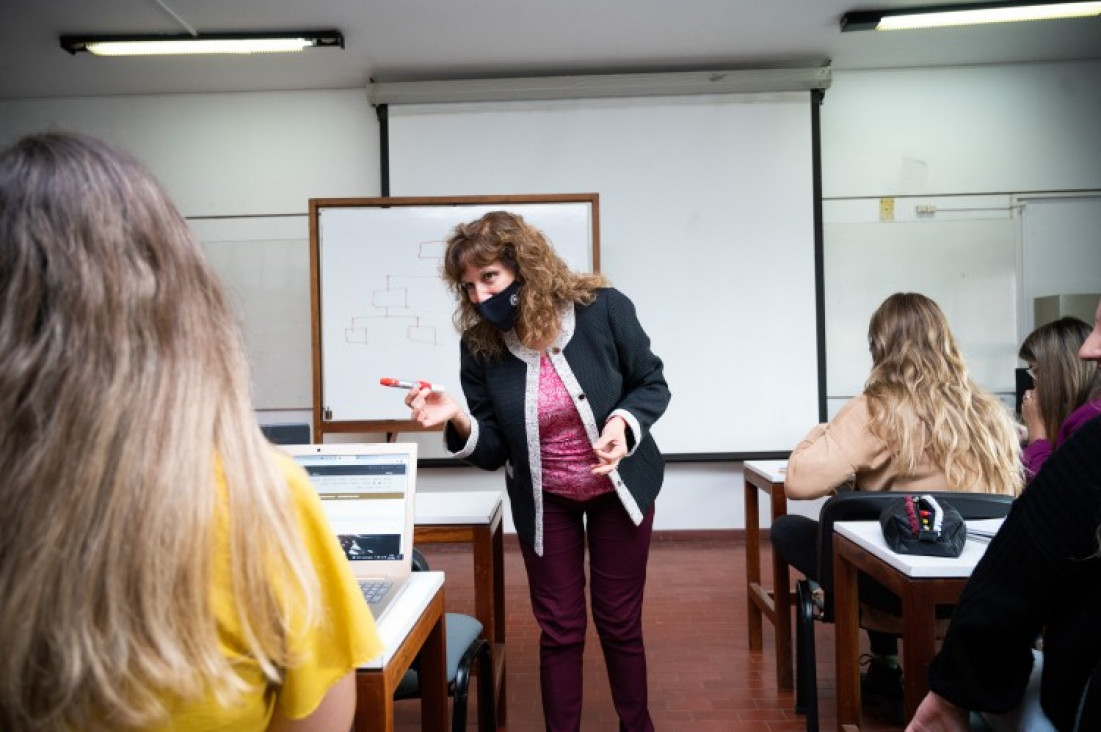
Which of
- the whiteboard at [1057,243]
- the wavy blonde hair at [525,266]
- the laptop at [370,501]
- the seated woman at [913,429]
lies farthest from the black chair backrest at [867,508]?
the whiteboard at [1057,243]

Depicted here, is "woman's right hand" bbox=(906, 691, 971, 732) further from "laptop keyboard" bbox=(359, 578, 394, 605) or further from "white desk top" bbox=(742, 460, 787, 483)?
"white desk top" bbox=(742, 460, 787, 483)

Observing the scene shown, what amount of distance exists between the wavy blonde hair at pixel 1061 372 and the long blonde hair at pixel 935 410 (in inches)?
11.7

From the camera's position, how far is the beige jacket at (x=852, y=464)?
6.21ft

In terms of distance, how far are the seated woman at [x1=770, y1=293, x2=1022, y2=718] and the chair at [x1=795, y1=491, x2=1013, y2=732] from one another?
134 mm

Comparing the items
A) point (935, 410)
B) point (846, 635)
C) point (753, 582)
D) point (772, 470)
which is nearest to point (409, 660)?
point (846, 635)

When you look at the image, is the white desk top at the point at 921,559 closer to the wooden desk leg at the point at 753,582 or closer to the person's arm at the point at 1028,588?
the person's arm at the point at 1028,588

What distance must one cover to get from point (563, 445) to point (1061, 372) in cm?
145

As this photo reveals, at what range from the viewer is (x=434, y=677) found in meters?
1.32

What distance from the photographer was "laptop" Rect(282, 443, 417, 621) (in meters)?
1.32

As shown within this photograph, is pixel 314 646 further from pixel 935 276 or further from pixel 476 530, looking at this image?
pixel 935 276

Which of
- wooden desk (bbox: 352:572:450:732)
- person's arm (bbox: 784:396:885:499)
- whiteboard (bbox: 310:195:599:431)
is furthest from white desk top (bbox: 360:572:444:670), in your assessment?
whiteboard (bbox: 310:195:599:431)

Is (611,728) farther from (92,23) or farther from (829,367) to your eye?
(92,23)

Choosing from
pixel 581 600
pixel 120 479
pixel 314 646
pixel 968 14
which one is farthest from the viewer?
pixel 968 14

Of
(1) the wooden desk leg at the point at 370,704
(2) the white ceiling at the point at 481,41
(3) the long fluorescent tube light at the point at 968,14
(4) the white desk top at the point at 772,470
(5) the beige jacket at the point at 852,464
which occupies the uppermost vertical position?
(2) the white ceiling at the point at 481,41
